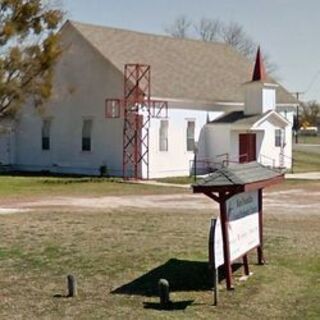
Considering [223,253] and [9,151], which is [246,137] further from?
[223,253]

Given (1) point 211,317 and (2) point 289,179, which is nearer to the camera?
(1) point 211,317

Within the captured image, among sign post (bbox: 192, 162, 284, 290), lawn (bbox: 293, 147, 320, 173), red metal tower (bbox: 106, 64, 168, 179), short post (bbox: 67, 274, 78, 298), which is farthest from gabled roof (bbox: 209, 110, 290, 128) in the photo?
short post (bbox: 67, 274, 78, 298)

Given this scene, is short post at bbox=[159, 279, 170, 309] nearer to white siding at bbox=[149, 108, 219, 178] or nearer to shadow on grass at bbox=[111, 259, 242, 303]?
shadow on grass at bbox=[111, 259, 242, 303]

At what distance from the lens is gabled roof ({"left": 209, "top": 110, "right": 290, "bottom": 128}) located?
37.4 m

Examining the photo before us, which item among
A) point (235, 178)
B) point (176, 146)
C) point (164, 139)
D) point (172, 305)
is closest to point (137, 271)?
point (172, 305)

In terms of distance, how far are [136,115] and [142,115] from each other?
0.33 m

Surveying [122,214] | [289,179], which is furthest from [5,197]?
[289,179]

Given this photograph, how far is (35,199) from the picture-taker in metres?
24.0

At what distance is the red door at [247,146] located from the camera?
126 feet

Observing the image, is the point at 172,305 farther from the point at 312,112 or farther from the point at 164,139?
the point at 312,112

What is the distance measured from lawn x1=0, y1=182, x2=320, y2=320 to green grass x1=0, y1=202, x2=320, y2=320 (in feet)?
0.04

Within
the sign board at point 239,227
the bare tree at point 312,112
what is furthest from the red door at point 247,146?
the bare tree at point 312,112

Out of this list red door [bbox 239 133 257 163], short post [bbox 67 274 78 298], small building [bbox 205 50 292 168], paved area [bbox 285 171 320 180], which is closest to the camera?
short post [bbox 67 274 78 298]

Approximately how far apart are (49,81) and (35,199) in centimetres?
1241
